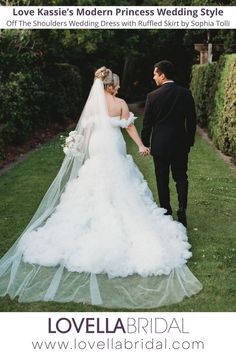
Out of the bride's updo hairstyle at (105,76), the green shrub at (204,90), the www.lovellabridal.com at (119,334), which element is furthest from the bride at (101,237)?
the green shrub at (204,90)

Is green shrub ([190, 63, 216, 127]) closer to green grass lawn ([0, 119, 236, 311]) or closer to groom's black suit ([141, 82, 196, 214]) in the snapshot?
green grass lawn ([0, 119, 236, 311])

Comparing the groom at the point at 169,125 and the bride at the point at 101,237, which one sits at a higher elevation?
the groom at the point at 169,125

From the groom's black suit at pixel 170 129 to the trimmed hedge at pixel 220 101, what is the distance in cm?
372

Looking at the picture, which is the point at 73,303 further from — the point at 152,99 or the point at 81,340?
the point at 152,99

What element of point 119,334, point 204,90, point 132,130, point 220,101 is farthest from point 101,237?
point 204,90

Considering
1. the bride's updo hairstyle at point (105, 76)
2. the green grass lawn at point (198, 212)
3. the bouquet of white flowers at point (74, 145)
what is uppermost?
the bride's updo hairstyle at point (105, 76)

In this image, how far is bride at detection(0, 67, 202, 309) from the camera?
4.19 metres

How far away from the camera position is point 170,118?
541cm

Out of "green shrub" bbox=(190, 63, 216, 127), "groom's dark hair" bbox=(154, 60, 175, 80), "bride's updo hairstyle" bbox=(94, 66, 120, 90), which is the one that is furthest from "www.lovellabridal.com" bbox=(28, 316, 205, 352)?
"green shrub" bbox=(190, 63, 216, 127)

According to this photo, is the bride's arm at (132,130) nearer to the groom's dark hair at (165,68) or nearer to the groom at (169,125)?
the groom at (169,125)

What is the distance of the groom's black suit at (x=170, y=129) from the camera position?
17.5 feet

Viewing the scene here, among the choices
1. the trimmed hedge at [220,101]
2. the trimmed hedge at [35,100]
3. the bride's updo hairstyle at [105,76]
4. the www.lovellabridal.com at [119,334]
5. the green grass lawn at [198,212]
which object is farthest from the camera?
the trimmed hedge at [35,100]

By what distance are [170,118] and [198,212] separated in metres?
1.49

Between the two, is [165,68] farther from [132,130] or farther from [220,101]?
[220,101]
